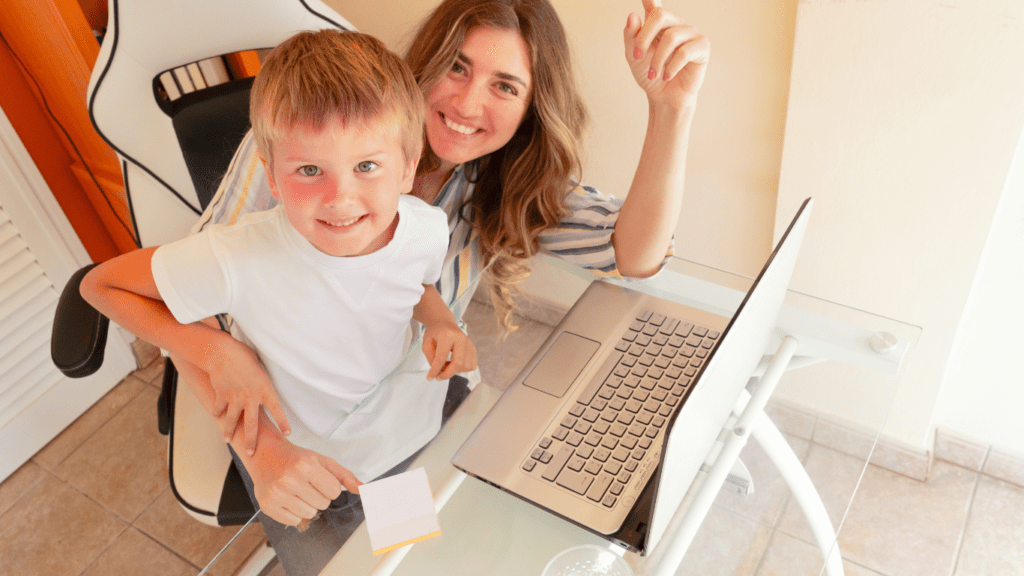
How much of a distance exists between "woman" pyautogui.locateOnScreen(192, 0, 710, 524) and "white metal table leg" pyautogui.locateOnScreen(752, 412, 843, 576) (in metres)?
0.31

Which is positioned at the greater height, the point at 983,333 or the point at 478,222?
the point at 478,222

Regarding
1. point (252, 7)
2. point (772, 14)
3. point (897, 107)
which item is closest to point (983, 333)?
point (897, 107)

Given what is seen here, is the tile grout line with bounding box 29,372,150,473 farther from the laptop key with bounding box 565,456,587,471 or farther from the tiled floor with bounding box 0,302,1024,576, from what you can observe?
the laptop key with bounding box 565,456,587,471

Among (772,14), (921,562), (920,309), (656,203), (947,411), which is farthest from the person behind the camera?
(947,411)

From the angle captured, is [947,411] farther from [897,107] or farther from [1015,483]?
[897,107]

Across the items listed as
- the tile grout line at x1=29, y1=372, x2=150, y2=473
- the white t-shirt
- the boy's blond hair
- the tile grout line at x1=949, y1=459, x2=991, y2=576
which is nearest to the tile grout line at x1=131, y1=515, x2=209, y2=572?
the tile grout line at x1=29, y1=372, x2=150, y2=473

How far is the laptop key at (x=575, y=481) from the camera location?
2.62ft

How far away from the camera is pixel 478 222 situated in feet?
3.91

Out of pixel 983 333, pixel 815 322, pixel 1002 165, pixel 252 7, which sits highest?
pixel 252 7

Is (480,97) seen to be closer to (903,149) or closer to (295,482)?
(295,482)

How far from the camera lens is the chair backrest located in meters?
1.08

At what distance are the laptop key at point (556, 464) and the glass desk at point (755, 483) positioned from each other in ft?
0.13

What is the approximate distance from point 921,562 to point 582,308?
3.73 ft

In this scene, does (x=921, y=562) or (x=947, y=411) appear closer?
(x=921, y=562)
